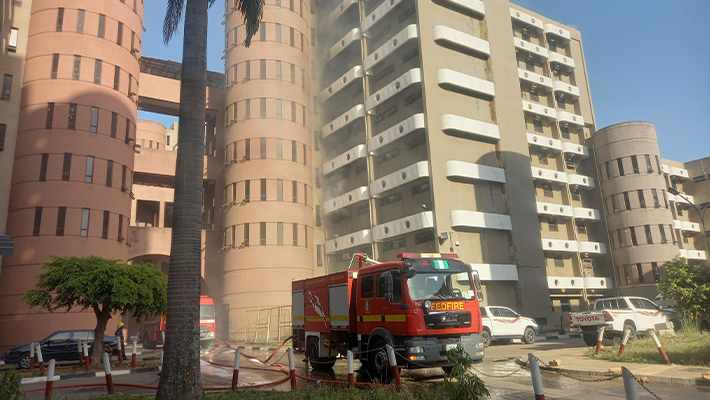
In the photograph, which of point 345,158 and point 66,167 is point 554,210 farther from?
point 66,167

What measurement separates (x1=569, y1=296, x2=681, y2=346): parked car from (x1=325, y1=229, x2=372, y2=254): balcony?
20.7 m

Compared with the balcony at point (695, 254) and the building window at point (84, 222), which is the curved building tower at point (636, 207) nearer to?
the balcony at point (695, 254)

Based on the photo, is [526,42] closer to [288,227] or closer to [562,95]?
[562,95]

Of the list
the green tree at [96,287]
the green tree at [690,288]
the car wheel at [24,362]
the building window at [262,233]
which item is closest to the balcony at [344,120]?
the building window at [262,233]

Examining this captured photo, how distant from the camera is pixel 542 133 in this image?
151 feet

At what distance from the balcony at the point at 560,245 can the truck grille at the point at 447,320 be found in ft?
97.4

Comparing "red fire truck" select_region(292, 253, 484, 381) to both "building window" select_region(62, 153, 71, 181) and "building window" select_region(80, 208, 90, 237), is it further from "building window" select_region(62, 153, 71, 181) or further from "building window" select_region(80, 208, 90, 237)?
"building window" select_region(62, 153, 71, 181)

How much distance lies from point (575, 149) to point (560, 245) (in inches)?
444

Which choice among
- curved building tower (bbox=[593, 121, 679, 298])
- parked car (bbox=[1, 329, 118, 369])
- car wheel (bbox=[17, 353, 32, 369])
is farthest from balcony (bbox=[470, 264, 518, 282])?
car wheel (bbox=[17, 353, 32, 369])

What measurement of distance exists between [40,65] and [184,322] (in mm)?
34781

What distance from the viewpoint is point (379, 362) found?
12.4 meters

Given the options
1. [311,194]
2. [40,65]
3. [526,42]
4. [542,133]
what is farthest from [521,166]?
[40,65]

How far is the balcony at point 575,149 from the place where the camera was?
45584mm

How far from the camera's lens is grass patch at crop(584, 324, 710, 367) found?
13.1 metres
